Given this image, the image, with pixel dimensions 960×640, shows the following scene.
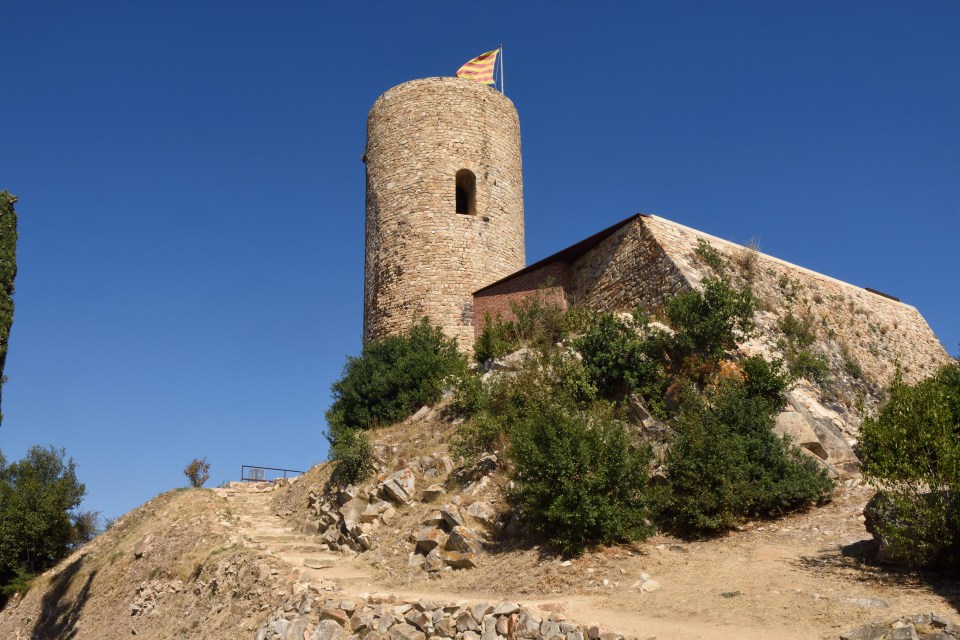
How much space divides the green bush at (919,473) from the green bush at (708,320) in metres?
4.47

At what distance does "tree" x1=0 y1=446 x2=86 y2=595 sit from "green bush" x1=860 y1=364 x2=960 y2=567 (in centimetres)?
1915

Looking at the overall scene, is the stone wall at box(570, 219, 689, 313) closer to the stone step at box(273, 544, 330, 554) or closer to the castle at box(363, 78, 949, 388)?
the castle at box(363, 78, 949, 388)

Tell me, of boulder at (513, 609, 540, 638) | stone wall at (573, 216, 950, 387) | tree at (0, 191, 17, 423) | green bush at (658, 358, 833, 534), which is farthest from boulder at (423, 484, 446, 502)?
tree at (0, 191, 17, 423)

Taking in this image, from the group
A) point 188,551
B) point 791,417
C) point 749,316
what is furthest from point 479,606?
point 188,551

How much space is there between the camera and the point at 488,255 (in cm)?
2156

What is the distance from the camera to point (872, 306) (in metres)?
21.5

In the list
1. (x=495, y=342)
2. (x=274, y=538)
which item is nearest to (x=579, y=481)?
(x=495, y=342)

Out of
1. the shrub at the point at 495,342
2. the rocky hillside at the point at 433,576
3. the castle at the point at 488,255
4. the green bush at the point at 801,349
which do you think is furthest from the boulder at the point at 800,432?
the shrub at the point at 495,342

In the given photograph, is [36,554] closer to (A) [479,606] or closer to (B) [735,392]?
(A) [479,606]

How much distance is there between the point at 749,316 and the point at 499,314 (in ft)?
21.6

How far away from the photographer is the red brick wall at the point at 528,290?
19.2m

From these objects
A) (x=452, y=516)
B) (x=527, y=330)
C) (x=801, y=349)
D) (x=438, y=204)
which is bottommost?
(x=452, y=516)

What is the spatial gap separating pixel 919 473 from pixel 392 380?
38.2ft

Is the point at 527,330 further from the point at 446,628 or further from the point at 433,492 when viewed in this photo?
the point at 446,628
